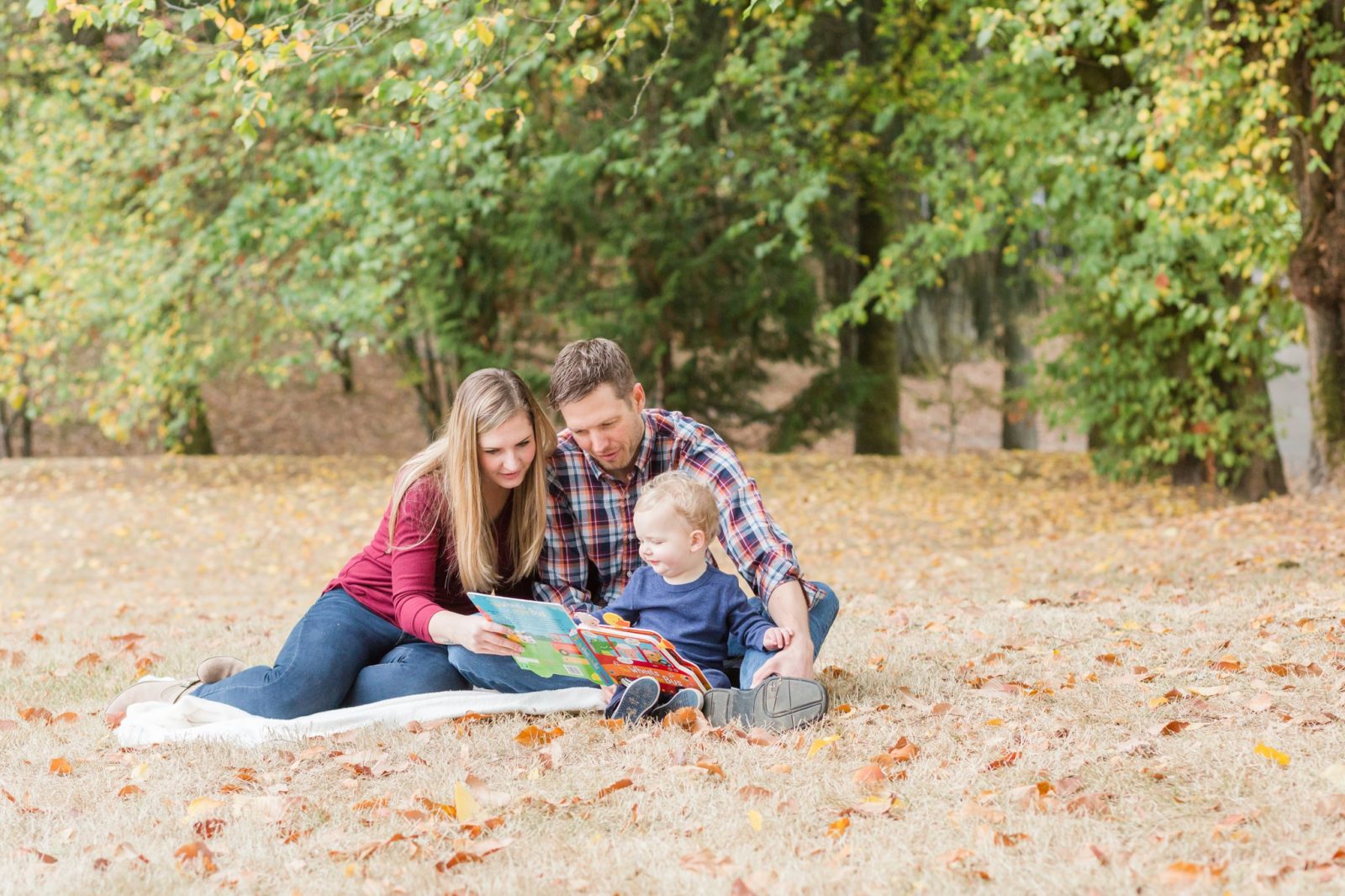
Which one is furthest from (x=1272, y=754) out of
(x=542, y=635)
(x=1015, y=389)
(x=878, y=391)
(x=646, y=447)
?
(x=878, y=391)

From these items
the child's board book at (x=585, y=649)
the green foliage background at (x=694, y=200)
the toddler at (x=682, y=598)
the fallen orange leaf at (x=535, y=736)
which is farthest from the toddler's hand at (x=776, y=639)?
the green foliage background at (x=694, y=200)

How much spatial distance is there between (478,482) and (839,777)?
145cm

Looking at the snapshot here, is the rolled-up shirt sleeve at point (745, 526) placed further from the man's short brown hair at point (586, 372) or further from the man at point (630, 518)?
the man's short brown hair at point (586, 372)

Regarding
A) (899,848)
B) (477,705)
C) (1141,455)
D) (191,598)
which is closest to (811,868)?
(899,848)

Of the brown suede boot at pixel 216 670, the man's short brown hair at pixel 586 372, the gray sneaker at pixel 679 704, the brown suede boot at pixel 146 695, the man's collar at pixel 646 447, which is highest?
the man's short brown hair at pixel 586 372

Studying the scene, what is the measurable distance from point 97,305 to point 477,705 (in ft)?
30.6

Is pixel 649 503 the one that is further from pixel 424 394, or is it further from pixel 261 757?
pixel 424 394

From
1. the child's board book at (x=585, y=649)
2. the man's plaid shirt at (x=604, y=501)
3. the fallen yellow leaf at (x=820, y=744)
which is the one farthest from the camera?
the man's plaid shirt at (x=604, y=501)

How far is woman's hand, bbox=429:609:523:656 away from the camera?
3688 mm

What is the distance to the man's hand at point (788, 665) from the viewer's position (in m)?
3.68

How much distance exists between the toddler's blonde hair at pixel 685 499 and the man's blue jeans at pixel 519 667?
393mm

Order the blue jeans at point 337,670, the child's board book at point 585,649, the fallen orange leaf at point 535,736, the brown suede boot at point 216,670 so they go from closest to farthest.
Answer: the child's board book at point 585,649 → the fallen orange leaf at point 535,736 → the blue jeans at point 337,670 → the brown suede boot at point 216,670

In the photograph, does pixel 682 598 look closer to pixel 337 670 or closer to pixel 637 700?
pixel 637 700

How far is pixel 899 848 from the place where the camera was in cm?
266
